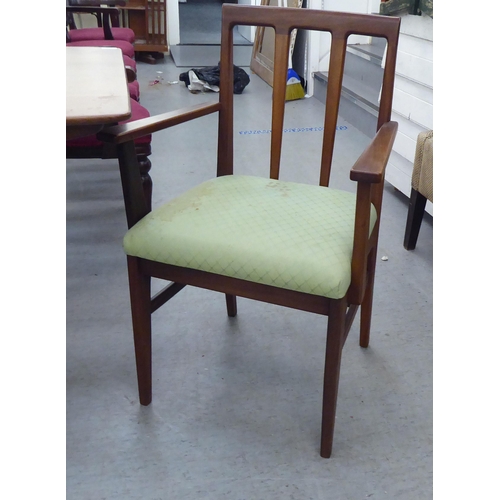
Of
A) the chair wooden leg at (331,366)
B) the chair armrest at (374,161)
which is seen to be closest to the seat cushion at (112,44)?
the chair armrest at (374,161)

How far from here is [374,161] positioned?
3.07ft

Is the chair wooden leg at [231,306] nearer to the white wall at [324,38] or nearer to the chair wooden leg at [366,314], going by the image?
the chair wooden leg at [366,314]

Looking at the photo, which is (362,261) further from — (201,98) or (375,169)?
(201,98)

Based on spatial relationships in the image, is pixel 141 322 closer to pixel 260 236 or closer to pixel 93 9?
pixel 260 236

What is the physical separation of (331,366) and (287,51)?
76 cm

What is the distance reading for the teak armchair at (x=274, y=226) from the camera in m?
1.01

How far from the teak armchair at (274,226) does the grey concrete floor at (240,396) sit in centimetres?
9

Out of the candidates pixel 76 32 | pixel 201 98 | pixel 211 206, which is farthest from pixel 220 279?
pixel 201 98

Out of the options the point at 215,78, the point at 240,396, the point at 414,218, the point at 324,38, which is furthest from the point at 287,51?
the point at 215,78

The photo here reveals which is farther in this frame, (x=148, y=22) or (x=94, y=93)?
(x=148, y=22)

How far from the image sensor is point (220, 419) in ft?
4.23

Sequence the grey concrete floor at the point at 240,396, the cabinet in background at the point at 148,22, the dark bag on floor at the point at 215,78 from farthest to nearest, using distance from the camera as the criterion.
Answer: the cabinet in background at the point at 148,22, the dark bag on floor at the point at 215,78, the grey concrete floor at the point at 240,396

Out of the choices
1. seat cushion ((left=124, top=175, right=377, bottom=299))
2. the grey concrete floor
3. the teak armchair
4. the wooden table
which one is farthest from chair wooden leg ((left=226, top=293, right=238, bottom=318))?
the wooden table
